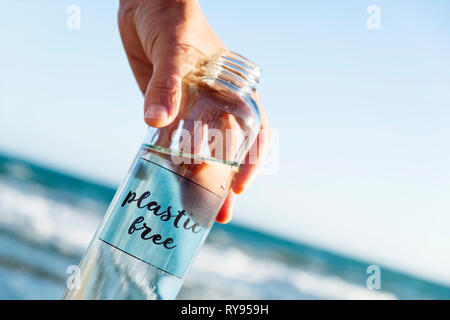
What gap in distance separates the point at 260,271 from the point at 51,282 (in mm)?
6845

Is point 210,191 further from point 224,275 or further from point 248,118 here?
point 224,275

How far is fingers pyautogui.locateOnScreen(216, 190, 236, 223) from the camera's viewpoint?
1391mm

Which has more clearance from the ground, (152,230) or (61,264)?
(152,230)

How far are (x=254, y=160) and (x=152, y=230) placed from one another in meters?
0.54

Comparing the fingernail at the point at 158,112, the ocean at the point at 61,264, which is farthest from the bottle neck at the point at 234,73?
the ocean at the point at 61,264

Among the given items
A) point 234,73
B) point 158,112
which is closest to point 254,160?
point 234,73

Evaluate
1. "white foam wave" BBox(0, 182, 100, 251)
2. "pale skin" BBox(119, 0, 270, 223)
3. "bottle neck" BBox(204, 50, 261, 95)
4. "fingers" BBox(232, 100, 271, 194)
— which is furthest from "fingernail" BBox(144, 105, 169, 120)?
"white foam wave" BBox(0, 182, 100, 251)

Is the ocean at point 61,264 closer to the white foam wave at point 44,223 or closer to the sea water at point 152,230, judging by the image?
the white foam wave at point 44,223

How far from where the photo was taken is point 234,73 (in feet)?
3.77

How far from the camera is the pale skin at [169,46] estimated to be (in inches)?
42.6

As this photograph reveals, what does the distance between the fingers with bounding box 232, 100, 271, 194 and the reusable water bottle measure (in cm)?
19

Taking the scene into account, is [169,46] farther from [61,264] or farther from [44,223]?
[44,223]

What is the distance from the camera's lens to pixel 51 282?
449 centimetres
